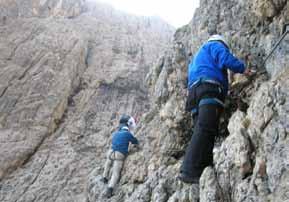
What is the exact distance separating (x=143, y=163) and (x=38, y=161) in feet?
14.6

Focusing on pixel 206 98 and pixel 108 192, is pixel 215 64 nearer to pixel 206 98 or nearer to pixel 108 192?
pixel 206 98

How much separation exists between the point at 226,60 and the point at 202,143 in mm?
1557

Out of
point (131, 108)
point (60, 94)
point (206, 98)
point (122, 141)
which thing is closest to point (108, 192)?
point (122, 141)

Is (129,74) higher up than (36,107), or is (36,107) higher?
(129,74)

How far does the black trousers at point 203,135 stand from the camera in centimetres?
680

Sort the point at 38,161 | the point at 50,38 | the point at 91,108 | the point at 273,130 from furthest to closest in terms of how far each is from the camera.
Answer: the point at 50,38 → the point at 91,108 → the point at 38,161 → the point at 273,130

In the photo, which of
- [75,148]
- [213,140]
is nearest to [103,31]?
[75,148]

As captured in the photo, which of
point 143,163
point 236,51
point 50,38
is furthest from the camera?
point 50,38

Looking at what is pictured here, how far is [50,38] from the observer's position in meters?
19.5

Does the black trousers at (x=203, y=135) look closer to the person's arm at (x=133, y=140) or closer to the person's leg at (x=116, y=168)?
the person's leg at (x=116, y=168)

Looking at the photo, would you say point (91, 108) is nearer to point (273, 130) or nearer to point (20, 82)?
point (20, 82)

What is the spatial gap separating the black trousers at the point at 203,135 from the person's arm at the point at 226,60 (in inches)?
17.2

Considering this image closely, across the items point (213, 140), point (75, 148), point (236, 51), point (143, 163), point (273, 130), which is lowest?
point (273, 130)

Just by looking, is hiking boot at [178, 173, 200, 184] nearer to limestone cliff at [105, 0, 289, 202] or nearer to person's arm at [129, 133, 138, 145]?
limestone cliff at [105, 0, 289, 202]
